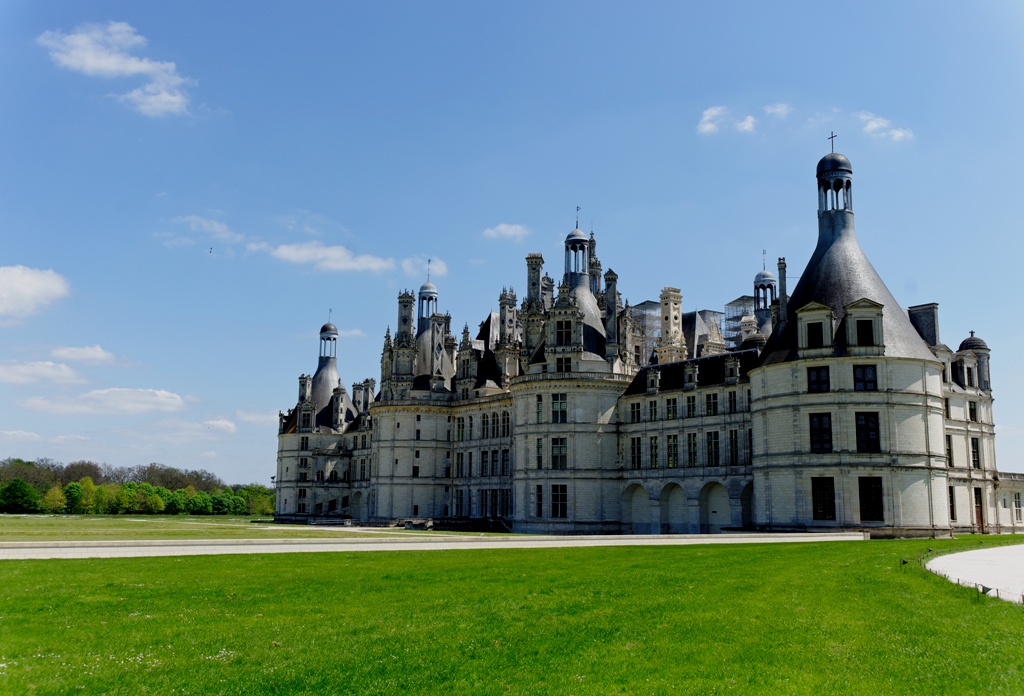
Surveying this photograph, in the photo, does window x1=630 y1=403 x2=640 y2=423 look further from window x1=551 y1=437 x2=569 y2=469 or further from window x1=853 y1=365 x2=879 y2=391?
window x1=853 y1=365 x2=879 y2=391

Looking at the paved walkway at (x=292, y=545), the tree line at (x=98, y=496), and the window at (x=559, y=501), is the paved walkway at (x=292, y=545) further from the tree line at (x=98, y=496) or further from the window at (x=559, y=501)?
the tree line at (x=98, y=496)

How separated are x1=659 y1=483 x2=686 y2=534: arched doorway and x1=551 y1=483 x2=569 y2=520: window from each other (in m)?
7.36

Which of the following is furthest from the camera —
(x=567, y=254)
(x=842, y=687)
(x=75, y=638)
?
(x=567, y=254)

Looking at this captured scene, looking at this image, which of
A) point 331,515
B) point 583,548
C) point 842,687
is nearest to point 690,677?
point 842,687

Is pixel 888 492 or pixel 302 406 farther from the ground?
pixel 302 406

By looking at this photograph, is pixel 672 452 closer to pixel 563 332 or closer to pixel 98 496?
pixel 563 332

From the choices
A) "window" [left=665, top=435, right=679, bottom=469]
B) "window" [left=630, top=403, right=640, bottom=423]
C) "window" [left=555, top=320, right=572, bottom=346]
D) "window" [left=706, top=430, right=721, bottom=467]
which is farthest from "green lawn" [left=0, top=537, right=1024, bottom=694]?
"window" [left=555, top=320, right=572, bottom=346]

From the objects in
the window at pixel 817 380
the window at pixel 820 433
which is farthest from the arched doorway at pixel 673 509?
the window at pixel 817 380

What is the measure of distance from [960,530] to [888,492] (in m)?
7.50

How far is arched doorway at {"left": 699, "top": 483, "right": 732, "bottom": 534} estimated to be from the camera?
6256 centimetres

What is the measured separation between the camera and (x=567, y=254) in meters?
77.6

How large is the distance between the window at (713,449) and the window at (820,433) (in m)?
9.82

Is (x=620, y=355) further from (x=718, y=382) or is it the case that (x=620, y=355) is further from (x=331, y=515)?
(x=331, y=515)

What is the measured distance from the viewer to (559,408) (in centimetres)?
7031
